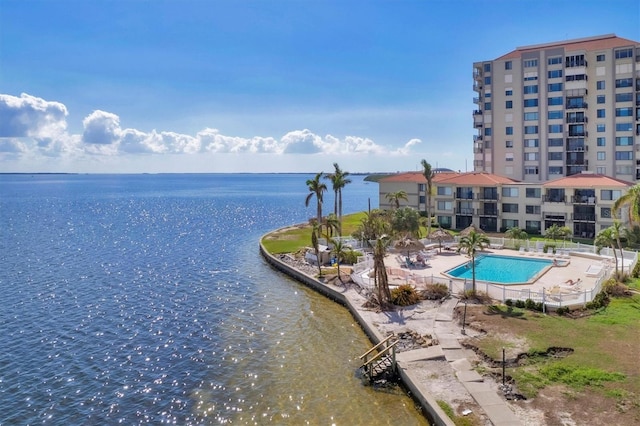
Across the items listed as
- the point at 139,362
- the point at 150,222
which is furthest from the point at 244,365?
the point at 150,222

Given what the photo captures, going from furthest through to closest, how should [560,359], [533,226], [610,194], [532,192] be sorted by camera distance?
[533,226] < [532,192] < [610,194] < [560,359]

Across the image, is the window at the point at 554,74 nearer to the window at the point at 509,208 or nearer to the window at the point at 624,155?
the window at the point at 624,155

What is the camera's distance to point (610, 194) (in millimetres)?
61469

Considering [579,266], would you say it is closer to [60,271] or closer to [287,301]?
[287,301]

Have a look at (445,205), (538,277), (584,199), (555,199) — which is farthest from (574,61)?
(538,277)

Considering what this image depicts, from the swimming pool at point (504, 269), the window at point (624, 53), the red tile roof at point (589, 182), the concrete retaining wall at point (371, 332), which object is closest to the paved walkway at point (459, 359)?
the concrete retaining wall at point (371, 332)

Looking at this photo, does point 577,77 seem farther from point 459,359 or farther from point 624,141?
point 459,359

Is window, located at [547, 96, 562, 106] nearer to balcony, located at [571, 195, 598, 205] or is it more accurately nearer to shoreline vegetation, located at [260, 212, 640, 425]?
balcony, located at [571, 195, 598, 205]

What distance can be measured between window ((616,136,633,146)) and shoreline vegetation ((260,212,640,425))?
47612 mm

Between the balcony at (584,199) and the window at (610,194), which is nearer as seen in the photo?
the window at (610,194)

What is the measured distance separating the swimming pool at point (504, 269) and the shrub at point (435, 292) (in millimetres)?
6709

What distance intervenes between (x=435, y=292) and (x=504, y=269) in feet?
44.2

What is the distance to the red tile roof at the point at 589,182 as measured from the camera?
202 ft

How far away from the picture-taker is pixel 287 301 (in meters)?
41.5
